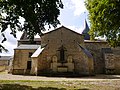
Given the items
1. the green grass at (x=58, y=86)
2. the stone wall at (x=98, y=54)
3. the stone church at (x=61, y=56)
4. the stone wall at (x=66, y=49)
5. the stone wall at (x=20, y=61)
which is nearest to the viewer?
the green grass at (x=58, y=86)

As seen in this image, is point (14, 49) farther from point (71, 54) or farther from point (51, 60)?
point (71, 54)

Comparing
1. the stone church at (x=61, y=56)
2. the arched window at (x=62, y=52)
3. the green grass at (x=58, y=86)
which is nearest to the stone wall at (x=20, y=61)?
the stone church at (x=61, y=56)

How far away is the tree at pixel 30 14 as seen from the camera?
14695 millimetres

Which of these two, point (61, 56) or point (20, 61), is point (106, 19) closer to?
point (61, 56)

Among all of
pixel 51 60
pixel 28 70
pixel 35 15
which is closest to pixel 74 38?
pixel 51 60

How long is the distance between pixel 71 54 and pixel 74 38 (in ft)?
10.1

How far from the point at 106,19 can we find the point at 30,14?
6.31 m

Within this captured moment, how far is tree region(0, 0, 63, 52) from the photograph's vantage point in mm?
14695

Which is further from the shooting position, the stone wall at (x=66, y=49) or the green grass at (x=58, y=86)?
the stone wall at (x=66, y=49)

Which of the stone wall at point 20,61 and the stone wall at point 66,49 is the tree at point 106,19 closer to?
the stone wall at point 66,49

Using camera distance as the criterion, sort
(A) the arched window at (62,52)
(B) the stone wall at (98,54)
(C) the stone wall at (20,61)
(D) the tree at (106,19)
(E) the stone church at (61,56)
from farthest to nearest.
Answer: (B) the stone wall at (98,54)
(C) the stone wall at (20,61)
(A) the arched window at (62,52)
(E) the stone church at (61,56)
(D) the tree at (106,19)

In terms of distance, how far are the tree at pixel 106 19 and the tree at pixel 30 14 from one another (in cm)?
318

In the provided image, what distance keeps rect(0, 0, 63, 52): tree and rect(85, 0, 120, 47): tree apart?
3183 millimetres

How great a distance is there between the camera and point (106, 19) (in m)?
16.2
